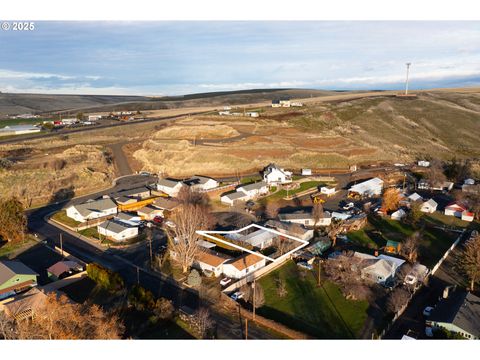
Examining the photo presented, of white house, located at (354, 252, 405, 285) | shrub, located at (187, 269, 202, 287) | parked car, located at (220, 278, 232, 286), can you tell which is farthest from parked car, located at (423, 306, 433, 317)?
shrub, located at (187, 269, 202, 287)

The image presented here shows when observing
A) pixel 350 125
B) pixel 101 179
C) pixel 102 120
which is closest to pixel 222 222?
pixel 101 179

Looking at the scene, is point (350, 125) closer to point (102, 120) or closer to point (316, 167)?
point (316, 167)

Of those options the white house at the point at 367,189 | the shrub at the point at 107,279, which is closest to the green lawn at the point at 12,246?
the shrub at the point at 107,279

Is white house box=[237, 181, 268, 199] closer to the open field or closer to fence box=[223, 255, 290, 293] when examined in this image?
the open field

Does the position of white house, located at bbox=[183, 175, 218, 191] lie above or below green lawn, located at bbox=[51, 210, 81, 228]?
above

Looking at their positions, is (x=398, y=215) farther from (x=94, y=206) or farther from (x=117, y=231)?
(x=94, y=206)

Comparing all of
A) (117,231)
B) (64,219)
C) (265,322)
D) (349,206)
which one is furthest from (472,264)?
(64,219)
